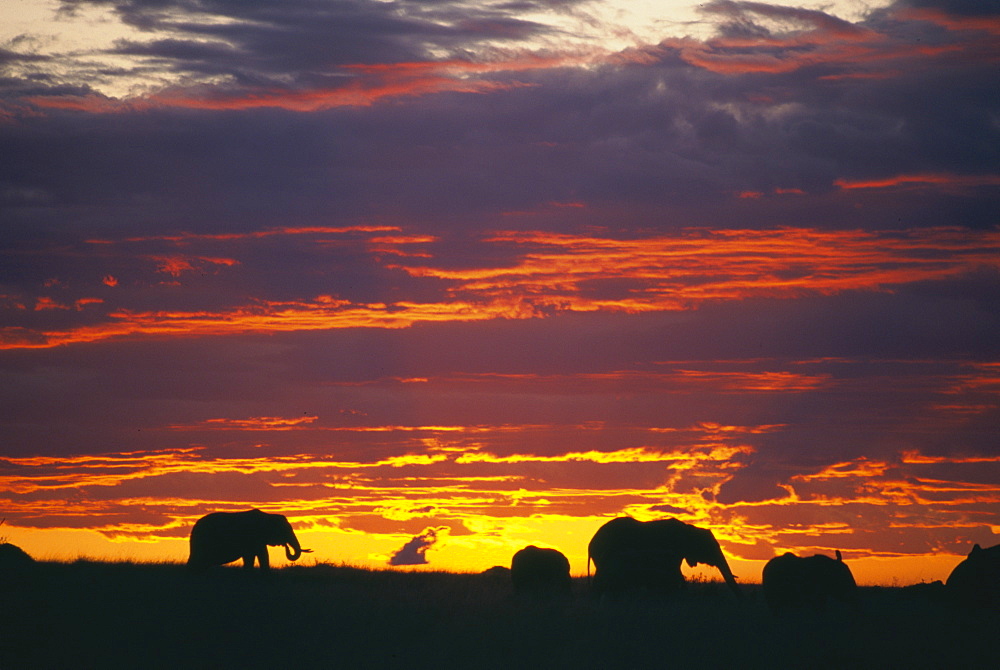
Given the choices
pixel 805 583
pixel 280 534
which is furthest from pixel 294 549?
pixel 805 583

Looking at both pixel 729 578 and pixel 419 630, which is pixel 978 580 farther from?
pixel 419 630

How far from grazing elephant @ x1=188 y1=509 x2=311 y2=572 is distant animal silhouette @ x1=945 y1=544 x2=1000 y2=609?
20221 millimetres

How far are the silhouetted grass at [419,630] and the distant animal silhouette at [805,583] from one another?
75cm

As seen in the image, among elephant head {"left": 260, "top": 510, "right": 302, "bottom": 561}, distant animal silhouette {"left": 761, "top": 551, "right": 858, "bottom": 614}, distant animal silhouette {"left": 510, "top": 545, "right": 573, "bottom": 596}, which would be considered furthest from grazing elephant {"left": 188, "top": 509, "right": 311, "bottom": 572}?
distant animal silhouette {"left": 761, "top": 551, "right": 858, "bottom": 614}

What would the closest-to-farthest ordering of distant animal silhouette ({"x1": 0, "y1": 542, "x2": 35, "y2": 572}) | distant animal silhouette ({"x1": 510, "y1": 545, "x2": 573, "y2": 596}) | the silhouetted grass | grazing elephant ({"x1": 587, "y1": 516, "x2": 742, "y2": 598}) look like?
the silhouetted grass, distant animal silhouette ({"x1": 0, "y1": 542, "x2": 35, "y2": 572}), grazing elephant ({"x1": 587, "y1": 516, "x2": 742, "y2": 598}), distant animal silhouette ({"x1": 510, "y1": 545, "x2": 573, "y2": 596})

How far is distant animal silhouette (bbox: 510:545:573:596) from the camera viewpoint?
3281 centimetres

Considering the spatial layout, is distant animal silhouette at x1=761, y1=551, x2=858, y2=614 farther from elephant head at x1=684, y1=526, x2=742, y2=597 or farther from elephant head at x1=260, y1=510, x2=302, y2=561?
elephant head at x1=260, y1=510, x2=302, y2=561

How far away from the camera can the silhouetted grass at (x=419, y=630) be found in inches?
904

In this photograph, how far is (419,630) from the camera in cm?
2523

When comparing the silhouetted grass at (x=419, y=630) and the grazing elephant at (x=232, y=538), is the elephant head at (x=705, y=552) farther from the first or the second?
the grazing elephant at (x=232, y=538)

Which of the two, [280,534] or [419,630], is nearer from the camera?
[419,630]

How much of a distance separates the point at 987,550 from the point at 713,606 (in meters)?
8.76

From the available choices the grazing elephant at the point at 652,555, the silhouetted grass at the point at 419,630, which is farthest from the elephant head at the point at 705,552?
the silhouetted grass at the point at 419,630

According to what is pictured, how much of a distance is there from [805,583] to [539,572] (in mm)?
7667
